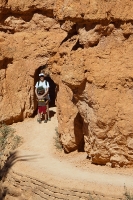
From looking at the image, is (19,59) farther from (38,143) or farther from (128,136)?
(128,136)

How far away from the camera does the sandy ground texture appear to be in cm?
794

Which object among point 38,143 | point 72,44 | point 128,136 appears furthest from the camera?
point 38,143

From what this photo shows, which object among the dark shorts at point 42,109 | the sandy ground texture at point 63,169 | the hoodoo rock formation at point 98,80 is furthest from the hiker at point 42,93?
the hoodoo rock formation at point 98,80

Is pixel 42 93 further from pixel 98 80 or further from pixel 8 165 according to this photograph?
pixel 98 80

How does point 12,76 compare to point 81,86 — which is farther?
point 12,76

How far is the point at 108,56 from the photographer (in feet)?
28.1

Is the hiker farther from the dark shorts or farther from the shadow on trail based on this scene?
the shadow on trail

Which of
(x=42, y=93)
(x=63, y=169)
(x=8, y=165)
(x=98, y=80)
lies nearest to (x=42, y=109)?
(x=42, y=93)

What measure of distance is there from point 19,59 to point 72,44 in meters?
3.38

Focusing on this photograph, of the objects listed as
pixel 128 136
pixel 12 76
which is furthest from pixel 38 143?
pixel 128 136

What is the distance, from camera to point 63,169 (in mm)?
8992

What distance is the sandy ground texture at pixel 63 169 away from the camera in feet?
26.0

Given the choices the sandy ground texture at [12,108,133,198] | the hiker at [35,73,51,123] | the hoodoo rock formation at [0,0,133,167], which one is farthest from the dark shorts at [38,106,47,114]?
the hoodoo rock formation at [0,0,133,167]

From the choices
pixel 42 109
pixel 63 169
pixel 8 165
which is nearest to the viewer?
pixel 63 169
